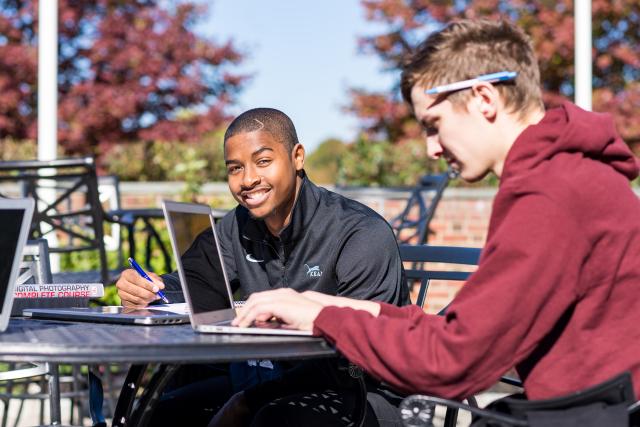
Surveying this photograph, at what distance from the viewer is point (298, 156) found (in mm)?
3137

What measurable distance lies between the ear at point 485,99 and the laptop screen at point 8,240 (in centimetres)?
102

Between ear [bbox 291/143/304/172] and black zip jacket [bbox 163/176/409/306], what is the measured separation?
5 centimetres

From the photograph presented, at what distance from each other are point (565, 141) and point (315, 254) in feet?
3.55

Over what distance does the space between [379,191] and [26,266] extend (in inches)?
183

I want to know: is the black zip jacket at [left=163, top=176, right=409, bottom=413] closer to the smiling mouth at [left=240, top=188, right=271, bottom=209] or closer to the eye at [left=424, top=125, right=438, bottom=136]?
the smiling mouth at [left=240, top=188, right=271, bottom=209]

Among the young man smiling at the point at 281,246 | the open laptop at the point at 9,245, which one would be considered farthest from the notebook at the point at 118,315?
the open laptop at the point at 9,245

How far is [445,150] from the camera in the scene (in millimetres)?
2141

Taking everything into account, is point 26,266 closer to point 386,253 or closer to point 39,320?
point 39,320

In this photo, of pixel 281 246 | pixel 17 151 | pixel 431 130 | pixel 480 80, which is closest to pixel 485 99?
pixel 480 80

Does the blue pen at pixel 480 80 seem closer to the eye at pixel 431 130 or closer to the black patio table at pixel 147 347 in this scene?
the eye at pixel 431 130

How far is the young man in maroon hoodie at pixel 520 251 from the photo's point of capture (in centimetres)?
187

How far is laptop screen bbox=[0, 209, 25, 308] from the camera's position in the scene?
2191mm

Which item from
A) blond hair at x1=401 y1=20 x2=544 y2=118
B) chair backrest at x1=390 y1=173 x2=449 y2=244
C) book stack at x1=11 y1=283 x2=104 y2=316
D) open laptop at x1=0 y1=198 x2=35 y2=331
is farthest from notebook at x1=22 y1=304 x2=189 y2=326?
chair backrest at x1=390 y1=173 x2=449 y2=244

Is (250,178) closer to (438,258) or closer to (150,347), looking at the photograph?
(438,258)
